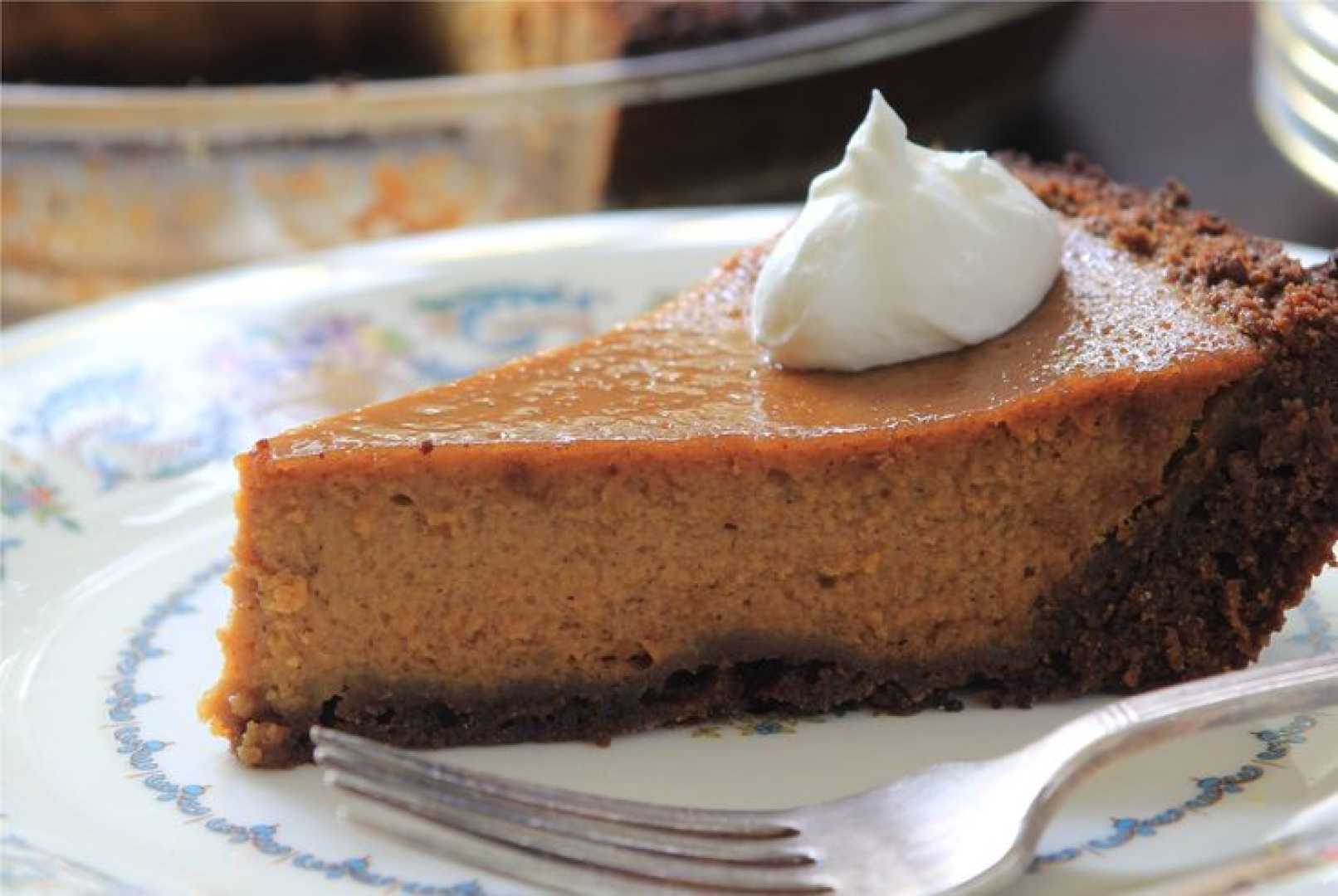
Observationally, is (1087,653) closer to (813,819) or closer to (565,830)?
(813,819)

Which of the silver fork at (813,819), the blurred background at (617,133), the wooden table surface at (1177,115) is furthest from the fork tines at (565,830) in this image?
the wooden table surface at (1177,115)

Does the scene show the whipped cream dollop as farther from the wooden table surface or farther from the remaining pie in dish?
the wooden table surface

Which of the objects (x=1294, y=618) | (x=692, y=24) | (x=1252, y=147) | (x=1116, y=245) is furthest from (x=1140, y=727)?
(x=1252, y=147)

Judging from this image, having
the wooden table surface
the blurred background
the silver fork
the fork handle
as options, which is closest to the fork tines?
the silver fork

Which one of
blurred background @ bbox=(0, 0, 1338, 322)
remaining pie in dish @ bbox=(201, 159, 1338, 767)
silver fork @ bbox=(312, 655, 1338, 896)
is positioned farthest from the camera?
blurred background @ bbox=(0, 0, 1338, 322)

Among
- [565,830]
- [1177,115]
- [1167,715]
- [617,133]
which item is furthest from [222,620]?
[1177,115]

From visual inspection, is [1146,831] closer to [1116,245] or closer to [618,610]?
[618,610]
